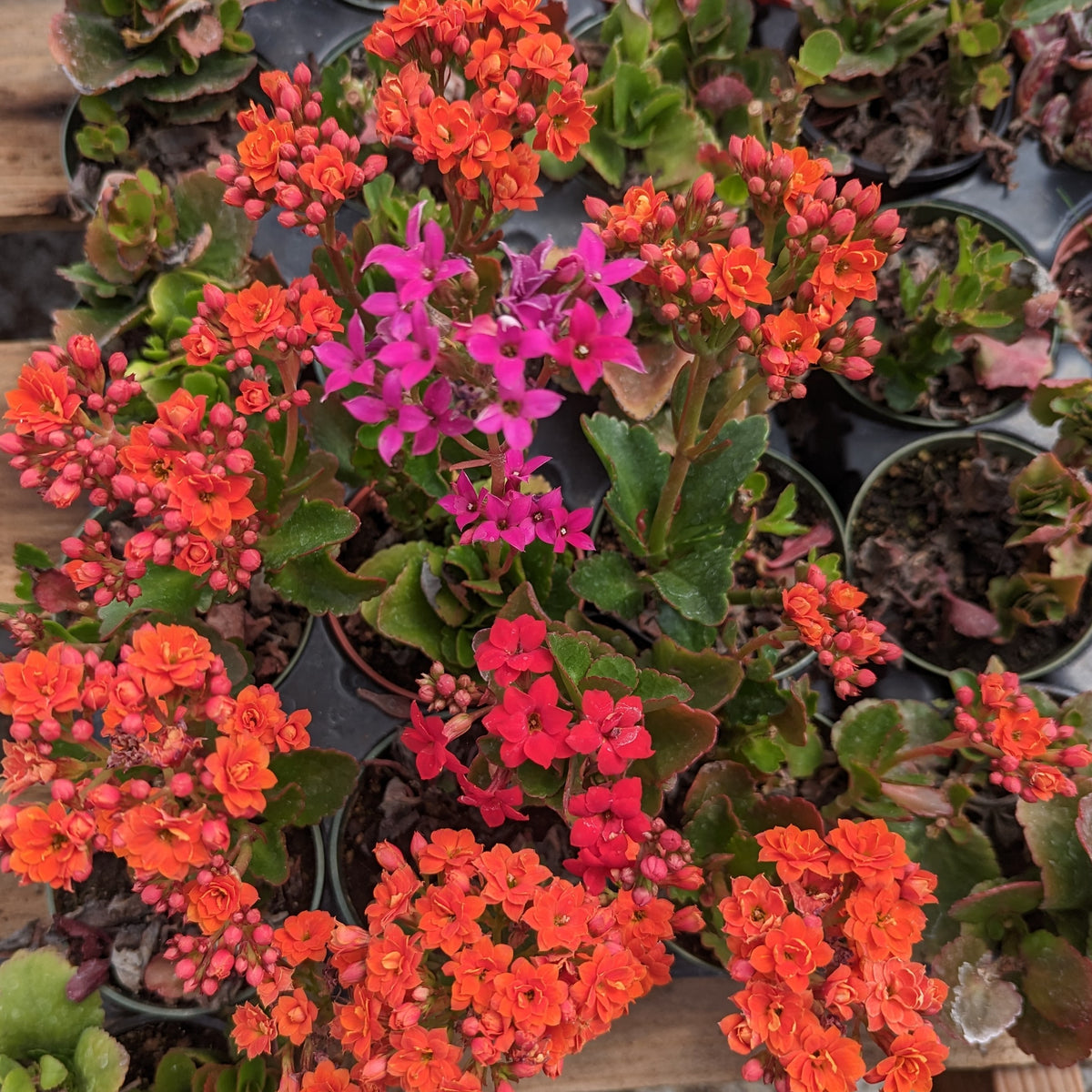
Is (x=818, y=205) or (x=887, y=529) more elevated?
(x=818, y=205)

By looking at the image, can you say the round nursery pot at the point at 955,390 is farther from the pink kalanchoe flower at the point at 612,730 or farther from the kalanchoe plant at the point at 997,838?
the pink kalanchoe flower at the point at 612,730

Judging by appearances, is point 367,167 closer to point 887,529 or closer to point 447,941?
point 447,941

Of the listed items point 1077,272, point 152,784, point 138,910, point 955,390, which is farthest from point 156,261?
point 1077,272

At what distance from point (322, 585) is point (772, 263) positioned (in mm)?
628

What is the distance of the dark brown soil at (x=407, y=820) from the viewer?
43.6 inches

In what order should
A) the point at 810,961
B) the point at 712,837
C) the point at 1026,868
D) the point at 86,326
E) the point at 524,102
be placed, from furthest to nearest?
the point at 86,326, the point at 1026,868, the point at 712,837, the point at 524,102, the point at 810,961

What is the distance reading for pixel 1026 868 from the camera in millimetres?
1119

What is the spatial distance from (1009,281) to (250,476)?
1254mm

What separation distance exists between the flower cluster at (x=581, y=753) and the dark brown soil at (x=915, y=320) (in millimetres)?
877

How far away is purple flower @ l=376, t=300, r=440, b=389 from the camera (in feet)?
2.05

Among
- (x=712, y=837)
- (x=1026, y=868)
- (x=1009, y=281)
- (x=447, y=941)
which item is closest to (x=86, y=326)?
(x=447, y=941)

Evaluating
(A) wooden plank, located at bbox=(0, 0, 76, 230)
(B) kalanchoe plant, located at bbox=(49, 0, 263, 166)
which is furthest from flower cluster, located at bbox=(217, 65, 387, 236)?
(A) wooden plank, located at bbox=(0, 0, 76, 230)

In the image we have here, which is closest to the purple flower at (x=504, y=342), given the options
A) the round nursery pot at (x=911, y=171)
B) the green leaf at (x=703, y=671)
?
the green leaf at (x=703, y=671)

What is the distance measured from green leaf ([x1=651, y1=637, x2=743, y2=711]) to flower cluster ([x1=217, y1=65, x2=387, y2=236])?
640 mm
